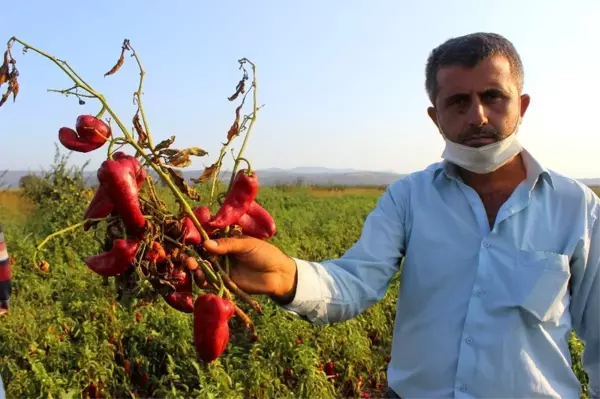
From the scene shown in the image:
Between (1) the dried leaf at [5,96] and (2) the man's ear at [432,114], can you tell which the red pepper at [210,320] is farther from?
(2) the man's ear at [432,114]

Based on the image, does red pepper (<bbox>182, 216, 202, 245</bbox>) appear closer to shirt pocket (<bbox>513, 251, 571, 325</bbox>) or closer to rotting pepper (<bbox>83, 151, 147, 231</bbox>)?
rotting pepper (<bbox>83, 151, 147, 231</bbox>)

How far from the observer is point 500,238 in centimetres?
173

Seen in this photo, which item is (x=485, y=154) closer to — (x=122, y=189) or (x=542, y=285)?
(x=542, y=285)

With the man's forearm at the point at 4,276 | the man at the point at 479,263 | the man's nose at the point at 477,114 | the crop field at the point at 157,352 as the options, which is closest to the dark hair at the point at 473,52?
the man at the point at 479,263

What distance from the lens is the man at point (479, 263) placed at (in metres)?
1.65

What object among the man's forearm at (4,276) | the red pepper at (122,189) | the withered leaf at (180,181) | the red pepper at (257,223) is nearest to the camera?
the red pepper at (122,189)

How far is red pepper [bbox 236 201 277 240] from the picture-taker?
149cm

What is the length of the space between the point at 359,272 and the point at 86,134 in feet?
2.90

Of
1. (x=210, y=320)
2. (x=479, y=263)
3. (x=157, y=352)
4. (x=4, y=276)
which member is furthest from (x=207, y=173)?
(x=157, y=352)

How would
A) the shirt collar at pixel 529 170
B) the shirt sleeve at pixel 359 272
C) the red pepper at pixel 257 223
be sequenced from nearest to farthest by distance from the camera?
the red pepper at pixel 257 223 < the shirt sleeve at pixel 359 272 < the shirt collar at pixel 529 170

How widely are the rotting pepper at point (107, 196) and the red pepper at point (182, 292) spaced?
0.20 m

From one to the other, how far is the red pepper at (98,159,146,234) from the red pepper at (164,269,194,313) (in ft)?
0.45

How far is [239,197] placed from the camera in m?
1.43

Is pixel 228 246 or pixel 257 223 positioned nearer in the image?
pixel 228 246
